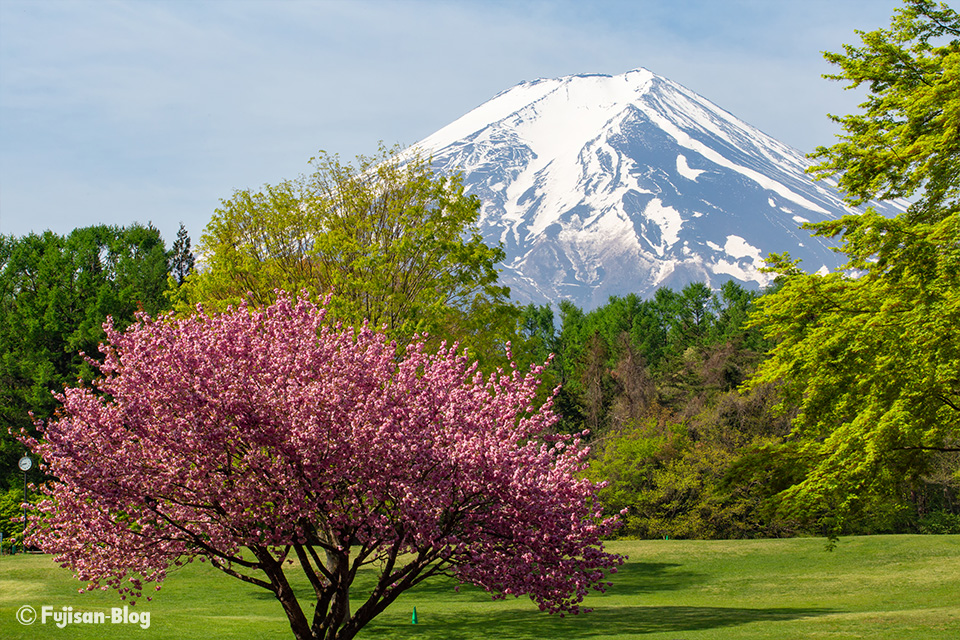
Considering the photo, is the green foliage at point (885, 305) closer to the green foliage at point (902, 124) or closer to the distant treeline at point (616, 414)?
the green foliage at point (902, 124)

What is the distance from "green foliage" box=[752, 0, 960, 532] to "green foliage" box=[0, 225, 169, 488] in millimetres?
39789

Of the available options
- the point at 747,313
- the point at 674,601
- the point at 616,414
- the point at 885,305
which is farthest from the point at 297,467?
the point at 616,414

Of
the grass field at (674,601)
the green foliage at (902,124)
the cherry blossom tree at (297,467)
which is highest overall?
the green foliage at (902,124)

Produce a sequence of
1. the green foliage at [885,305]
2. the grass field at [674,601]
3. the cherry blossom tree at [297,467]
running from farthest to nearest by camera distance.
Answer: the grass field at [674,601], the green foliage at [885,305], the cherry blossom tree at [297,467]

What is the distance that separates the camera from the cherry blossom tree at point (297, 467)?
9.98 meters

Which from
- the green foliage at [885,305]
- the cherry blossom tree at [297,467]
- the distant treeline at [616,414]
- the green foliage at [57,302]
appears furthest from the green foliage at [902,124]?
the green foliage at [57,302]

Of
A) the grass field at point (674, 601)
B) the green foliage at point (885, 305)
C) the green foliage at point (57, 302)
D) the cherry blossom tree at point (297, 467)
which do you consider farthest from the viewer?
the green foliage at point (57, 302)

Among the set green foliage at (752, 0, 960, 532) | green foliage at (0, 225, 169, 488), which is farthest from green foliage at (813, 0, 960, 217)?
green foliage at (0, 225, 169, 488)

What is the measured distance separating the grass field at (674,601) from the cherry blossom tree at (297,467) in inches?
407

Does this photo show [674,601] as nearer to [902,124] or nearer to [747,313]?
[747,313]

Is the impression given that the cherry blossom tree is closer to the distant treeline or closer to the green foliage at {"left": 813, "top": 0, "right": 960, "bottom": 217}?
the green foliage at {"left": 813, "top": 0, "right": 960, "bottom": 217}

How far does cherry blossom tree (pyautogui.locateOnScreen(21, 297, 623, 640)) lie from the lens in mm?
9984

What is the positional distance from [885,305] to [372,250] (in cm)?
1329

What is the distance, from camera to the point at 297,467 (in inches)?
398
